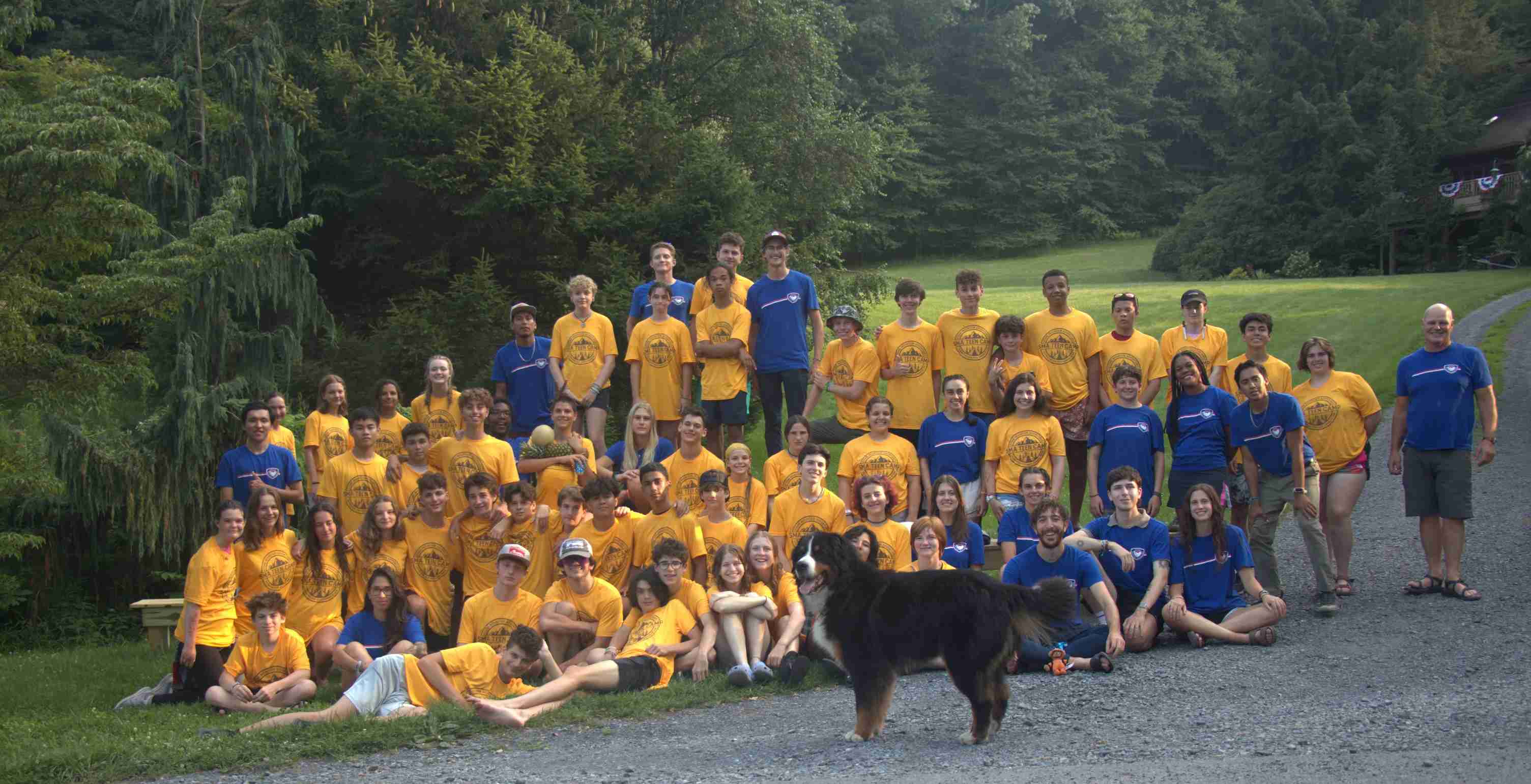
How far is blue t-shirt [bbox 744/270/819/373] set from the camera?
11656 mm

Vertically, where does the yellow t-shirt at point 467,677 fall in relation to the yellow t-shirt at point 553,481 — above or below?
below

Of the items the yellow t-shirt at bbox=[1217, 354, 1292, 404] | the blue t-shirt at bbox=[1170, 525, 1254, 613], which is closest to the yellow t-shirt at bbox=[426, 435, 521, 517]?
the blue t-shirt at bbox=[1170, 525, 1254, 613]

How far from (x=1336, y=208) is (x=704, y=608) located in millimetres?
40760

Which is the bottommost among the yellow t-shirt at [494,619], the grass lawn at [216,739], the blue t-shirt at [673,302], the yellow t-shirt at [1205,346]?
the grass lawn at [216,739]

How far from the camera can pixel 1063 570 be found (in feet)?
28.5

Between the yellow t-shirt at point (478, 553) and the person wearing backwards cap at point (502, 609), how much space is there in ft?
2.76

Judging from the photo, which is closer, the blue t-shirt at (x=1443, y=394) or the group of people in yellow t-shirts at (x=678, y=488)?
the group of people in yellow t-shirts at (x=678, y=488)

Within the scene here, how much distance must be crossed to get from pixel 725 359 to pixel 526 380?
190 centimetres

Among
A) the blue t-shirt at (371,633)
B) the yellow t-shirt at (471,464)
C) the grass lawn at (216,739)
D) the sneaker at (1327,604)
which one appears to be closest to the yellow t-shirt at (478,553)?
the yellow t-shirt at (471,464)

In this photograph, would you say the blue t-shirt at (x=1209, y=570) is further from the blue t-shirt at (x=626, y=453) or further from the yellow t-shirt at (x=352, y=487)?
the yellow t-shirt at (x=352, y=487)

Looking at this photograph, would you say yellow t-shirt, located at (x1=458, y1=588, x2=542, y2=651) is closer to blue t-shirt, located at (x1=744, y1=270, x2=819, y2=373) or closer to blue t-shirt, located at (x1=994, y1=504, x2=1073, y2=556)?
blue t-shirt, located at (x1=994, y1=504, x2=1073, y2=556)

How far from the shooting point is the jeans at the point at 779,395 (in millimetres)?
11727


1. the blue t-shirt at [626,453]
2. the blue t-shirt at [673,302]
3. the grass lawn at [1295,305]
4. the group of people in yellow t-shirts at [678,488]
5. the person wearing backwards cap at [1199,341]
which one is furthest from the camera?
the grass lawn at [1295,305]

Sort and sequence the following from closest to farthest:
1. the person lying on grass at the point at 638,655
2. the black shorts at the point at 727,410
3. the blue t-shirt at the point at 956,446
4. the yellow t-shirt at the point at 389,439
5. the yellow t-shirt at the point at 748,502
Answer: the person lying on grass at the point at 638,655, the yellow t-shirt at the point at 748,502, the blue t-shirt at the point at 956,446, the yellow t-shirt at the point at 389,439, the black shorts at the point at 727,410
